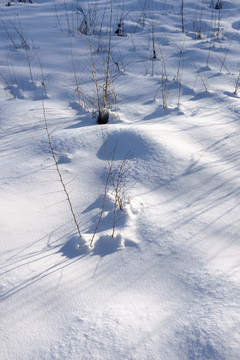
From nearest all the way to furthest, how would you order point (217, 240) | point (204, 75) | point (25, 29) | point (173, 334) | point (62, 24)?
point (173, 334), point (217, 240), point (204, 75), point (25, 29), point (62, 24)

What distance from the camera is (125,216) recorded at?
146cm

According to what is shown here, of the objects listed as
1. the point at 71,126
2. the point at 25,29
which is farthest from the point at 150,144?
the point at 25,29

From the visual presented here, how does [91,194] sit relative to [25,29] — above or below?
below

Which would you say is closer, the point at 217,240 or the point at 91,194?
the point at 217,240

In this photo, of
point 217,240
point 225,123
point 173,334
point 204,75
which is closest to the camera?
point 173,334

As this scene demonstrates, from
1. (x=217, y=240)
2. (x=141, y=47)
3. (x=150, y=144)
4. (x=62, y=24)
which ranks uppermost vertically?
(x=62, y=24)

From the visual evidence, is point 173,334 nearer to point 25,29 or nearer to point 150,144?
point 150,144

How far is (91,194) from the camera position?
1629 mm

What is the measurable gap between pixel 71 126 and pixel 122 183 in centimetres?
85

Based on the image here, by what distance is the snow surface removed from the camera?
0.96 m

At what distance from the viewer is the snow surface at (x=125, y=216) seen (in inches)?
37.8

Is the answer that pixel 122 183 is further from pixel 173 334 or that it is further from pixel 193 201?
pixel 173 334

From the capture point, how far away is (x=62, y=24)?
4.34 metres

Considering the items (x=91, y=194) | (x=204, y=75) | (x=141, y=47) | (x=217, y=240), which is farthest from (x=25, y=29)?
(x=217, y=240)
